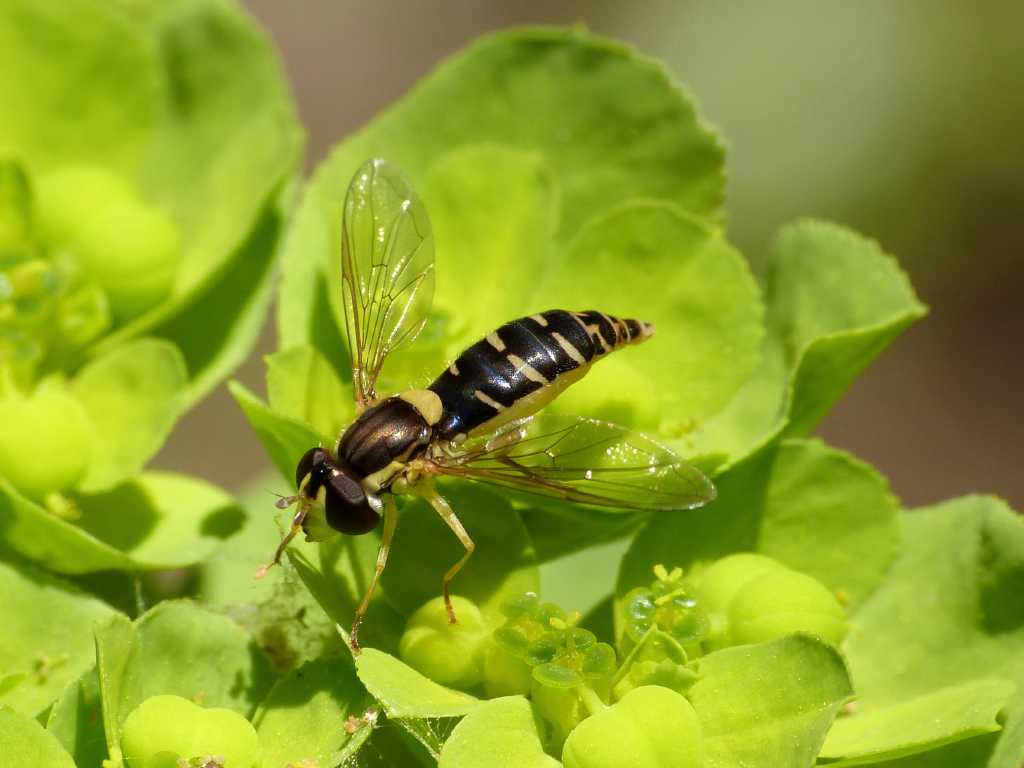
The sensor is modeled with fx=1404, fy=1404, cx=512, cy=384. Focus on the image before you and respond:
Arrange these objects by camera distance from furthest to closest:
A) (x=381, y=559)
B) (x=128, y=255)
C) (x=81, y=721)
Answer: (x=128, y=255) < (x=381, y=559) < (x=81, y=721)

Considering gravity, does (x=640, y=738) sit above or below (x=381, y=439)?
below

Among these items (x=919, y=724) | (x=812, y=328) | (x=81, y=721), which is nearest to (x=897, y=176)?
(x=812, y=328)

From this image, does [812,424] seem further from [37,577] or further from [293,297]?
[37,577]

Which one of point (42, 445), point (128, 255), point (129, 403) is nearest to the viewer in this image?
point (42, 445)

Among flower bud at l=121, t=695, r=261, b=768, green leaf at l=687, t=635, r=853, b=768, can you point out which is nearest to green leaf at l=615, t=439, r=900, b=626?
green leaf at l=687, t=635, r=853, b=768

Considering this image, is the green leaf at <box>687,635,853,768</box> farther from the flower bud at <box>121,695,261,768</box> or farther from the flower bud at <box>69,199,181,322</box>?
the flower bud at <box>69,199,181,322</box>

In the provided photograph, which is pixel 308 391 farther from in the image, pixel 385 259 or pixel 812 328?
pixel 812 328
